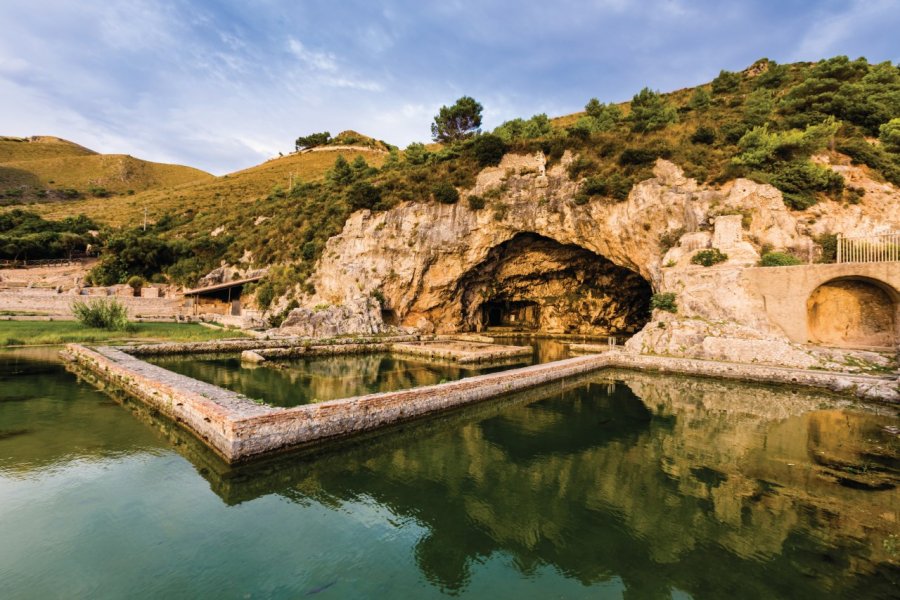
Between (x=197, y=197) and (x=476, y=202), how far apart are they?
5858 centimetres

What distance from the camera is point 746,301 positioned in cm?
1998

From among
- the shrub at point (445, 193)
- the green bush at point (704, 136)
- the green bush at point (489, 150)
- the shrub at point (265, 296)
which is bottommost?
the shrub at point (265, 296)

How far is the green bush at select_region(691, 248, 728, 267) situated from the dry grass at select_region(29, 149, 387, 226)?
6029 centimetres

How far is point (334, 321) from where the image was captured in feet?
95.8

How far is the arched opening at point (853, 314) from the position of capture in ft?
60.9

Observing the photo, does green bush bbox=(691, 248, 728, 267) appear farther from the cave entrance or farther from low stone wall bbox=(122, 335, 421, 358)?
the cave entrance

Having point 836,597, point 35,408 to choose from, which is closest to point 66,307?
point 35,408

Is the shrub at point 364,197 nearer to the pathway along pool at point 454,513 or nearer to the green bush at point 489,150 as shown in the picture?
the green bush at point 489,150

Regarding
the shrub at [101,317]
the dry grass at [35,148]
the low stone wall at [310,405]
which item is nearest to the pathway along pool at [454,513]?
the low stone wall at [310,405]

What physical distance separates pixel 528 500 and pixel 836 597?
12.7ft

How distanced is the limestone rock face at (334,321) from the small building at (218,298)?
42.3ft

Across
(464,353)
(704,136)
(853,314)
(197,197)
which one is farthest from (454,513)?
(197,197)

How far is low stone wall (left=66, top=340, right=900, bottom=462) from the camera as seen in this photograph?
811 centimetres

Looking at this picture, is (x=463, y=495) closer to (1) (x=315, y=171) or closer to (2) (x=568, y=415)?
(2) (x=568, y=415)
